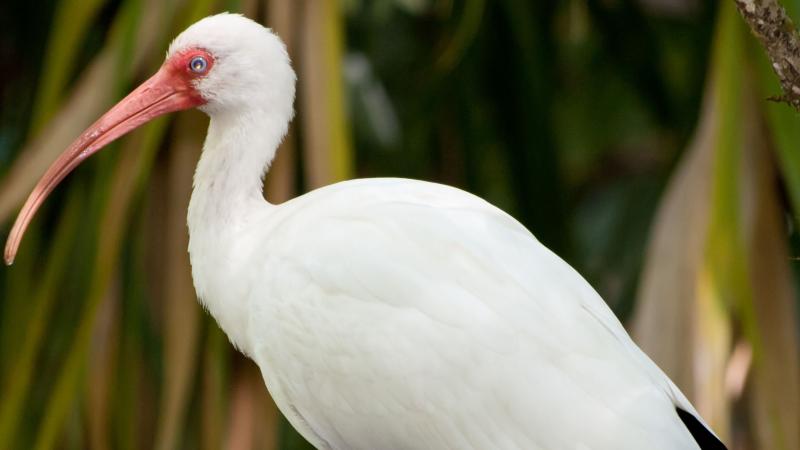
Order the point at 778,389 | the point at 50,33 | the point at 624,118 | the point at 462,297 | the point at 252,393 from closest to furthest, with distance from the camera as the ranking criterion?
the point at 462,297
the point at 778,389
the point at 252,393
the point at 50,33
the point at 624,118

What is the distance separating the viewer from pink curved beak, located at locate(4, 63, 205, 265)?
10.7ft

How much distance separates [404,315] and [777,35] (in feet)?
3.11

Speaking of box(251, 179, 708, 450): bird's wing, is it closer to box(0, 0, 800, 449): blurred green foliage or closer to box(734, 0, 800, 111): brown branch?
box(0, 0, 800, 449): blurred green foliage

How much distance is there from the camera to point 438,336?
2.90 meters

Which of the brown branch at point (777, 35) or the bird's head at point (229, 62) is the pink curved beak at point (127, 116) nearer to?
the bird's head at point (229, 62)

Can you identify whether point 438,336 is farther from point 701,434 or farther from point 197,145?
point 197,145

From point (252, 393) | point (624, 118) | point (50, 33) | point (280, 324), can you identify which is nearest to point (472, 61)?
point (50, 33)

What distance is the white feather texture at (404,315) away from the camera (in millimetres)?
2811

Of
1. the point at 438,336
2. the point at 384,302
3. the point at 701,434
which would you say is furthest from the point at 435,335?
the point at 701,434

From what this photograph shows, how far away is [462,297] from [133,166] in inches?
44.8

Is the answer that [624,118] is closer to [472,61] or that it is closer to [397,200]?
[472,61]

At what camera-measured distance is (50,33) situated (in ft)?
14.8

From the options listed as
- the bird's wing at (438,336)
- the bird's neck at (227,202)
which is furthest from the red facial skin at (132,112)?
the bird's wing at (438,336)

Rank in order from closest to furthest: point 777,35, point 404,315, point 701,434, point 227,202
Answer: point 777,35, point 701,434, point 404,315, point 227,202
